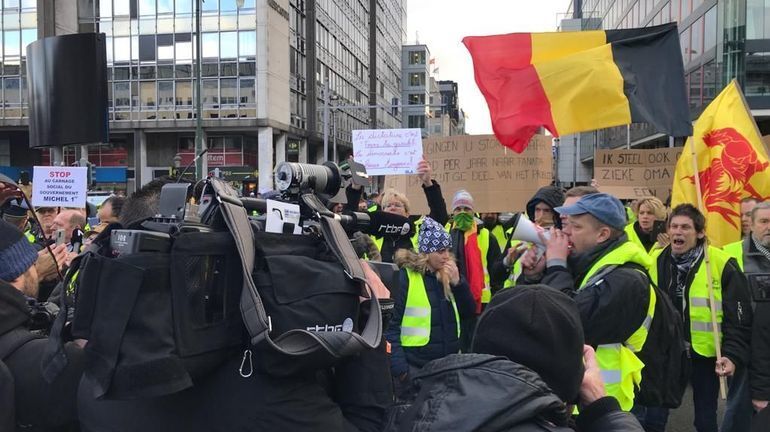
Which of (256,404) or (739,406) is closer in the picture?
(256,404)

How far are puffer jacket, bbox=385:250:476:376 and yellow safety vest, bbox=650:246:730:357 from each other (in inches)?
63.7

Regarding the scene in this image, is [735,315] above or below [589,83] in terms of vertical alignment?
below

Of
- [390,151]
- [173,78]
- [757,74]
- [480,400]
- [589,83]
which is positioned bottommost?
[480,400]

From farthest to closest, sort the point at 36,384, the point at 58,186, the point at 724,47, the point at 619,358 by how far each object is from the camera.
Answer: the point at 724,47 < the point at 58,186 < the point at 619,358 < the point at 36,384

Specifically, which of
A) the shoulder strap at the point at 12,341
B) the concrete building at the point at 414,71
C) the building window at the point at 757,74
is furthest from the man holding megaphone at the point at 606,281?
the concrete building at the point at 414,71

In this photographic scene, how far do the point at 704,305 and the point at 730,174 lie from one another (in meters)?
1.83

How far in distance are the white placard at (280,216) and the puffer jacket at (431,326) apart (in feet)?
8.43

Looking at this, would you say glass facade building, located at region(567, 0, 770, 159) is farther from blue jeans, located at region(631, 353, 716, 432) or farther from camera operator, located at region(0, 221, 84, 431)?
camera operator, located at region(0, 221, 84, 431)

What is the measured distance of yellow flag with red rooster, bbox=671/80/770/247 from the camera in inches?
227

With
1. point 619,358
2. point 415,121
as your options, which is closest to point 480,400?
point 619,358

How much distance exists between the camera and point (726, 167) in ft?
19.1

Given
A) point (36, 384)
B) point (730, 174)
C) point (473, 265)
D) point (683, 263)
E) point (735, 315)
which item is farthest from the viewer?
point (473, 265)

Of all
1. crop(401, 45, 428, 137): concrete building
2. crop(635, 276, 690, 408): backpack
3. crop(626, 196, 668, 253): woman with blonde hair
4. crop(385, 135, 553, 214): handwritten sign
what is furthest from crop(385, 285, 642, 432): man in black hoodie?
crop(401, 45, 428, 137): concrete building

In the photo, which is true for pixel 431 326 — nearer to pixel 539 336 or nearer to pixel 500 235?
pixel 539 336
